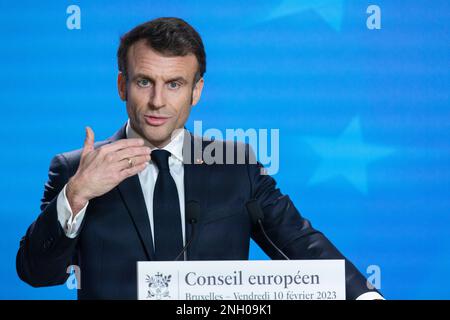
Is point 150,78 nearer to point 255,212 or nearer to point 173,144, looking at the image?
point 173,144

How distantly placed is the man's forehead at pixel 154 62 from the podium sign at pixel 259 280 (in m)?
0.67

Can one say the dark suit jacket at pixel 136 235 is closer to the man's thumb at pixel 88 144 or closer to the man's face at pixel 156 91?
the man's face at pixel 156 91

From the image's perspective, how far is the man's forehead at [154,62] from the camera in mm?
2180

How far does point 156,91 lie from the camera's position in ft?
7.18

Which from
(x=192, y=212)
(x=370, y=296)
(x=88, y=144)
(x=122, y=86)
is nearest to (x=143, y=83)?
(x=122, y=86)

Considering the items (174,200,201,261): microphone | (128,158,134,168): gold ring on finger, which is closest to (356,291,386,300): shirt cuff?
(174,200,201,261): microphone

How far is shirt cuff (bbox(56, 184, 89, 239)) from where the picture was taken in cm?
192

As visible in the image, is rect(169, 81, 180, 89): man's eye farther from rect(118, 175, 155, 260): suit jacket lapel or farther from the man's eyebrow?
rect(118, 175, 155, 260): suit jacket lapel

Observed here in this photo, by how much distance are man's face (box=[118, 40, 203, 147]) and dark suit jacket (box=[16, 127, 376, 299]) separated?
0.10m

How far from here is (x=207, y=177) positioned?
2.22 meters

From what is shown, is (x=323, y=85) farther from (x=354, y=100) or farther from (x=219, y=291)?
(x=219, y=291)

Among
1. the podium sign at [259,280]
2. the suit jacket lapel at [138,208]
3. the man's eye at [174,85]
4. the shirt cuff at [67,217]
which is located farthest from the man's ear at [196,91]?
the podium sign at [259,280]
